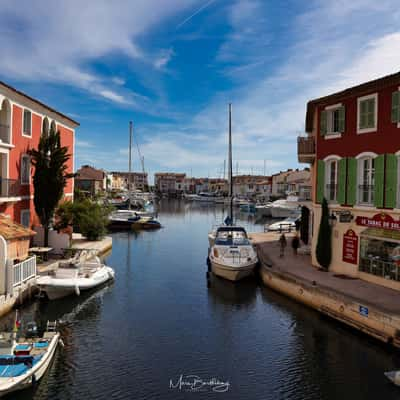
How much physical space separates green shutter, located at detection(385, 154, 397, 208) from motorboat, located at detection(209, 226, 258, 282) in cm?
856

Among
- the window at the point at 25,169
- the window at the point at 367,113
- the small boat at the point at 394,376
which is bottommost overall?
the small boat at the point at 394,376

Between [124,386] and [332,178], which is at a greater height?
[332,178]

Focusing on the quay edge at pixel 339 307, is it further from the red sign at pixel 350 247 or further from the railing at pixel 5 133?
the railing at pixel 5 133

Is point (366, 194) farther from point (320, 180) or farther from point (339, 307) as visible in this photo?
point (339, 307)

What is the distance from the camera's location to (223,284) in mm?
22875

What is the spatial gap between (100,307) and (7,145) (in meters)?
10.00

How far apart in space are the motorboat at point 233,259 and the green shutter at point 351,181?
6.72m

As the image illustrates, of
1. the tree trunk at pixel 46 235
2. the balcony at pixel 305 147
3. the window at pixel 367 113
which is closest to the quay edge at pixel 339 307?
the balcony at pixel 305 147

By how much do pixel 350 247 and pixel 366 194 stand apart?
9.14 feet

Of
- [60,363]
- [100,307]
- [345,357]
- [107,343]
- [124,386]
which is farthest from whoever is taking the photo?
[100,307]

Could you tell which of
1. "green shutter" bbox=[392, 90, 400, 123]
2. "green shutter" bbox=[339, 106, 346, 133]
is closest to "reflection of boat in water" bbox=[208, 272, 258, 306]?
"green shutter" bbox=[339, 106, 346, 133]

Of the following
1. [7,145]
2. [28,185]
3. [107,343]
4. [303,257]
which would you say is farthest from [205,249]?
[107,343]

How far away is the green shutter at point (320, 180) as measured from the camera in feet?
70.1

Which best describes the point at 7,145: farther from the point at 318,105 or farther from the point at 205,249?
the point at 205,249
